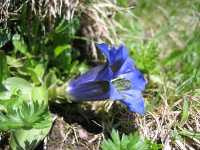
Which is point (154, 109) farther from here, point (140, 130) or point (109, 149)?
point (109, 149)

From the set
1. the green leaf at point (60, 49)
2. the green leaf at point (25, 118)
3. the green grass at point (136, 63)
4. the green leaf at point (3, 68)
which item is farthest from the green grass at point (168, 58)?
the green leaf at point (3, 68)

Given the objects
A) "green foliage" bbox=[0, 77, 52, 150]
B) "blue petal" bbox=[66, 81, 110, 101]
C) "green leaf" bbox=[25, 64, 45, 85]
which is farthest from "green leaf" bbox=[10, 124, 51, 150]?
"green leaf" bbox=[25, 64, 45, 85]

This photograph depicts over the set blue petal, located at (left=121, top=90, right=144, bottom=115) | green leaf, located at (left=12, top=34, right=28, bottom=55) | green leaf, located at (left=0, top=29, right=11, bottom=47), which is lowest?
blue petal, located at (left=121, top=90, right=144, bottom=115)

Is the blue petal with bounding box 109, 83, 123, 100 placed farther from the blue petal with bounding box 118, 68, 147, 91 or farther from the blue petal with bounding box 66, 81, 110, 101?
the blue petal with bounding box 118, 68, 147, 91

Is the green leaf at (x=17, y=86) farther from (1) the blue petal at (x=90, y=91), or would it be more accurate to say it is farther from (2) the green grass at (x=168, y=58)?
(2) the green grass at (x=168, y=58)

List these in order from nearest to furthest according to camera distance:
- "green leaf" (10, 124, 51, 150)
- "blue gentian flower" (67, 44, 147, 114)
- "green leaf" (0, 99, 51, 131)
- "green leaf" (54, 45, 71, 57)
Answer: "green leaf" (0, 99, 51, 131) → "green leaf" (10, 124, 51, 150) → "blue gentian flower" (67, 44, 147, 114) → "green leaf" (54, 45, 71, 57)

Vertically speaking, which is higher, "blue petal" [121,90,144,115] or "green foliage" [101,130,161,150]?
"blue petal" [121,90,144,115]
